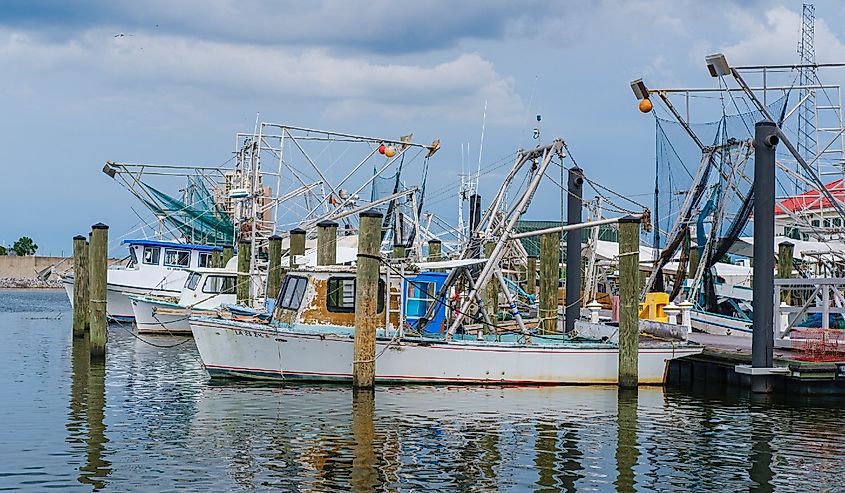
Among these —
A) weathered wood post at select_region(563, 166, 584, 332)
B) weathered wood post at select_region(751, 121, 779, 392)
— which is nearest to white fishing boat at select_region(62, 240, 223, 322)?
weathered wood post at select_region(563, 166, 584, 332)

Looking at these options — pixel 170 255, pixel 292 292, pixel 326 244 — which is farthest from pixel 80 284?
pixel 292 292

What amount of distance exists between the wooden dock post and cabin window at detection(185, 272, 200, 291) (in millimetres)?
20797

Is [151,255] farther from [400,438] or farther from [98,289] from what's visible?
[400,438]

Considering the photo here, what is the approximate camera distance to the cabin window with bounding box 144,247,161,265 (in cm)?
4212

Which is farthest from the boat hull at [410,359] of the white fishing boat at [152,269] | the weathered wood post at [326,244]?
the white fishing boat at [152,269]

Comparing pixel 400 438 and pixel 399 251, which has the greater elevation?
pixel 399 251

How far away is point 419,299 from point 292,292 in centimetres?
294

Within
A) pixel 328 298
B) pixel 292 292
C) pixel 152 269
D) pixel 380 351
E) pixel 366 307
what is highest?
pixel 152 269

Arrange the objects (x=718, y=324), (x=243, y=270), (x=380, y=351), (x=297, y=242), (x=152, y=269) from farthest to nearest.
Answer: (x=152, y=269) → (x=243, y=270) → (x=297, y=242) → (x=718, y=324) → (x=380, y=351)

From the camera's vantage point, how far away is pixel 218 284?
38312 mm

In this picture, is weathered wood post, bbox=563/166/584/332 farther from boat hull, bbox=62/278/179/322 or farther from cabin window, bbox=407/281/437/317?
boat hull, bbox=62/278/179/322

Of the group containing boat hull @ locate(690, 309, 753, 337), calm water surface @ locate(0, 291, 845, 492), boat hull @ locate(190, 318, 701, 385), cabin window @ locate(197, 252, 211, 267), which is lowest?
calm water surface @ locate(0, 291, 845, 492)

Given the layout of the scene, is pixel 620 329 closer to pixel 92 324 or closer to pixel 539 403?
pixel 539 403

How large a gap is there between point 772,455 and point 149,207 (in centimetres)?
3154
